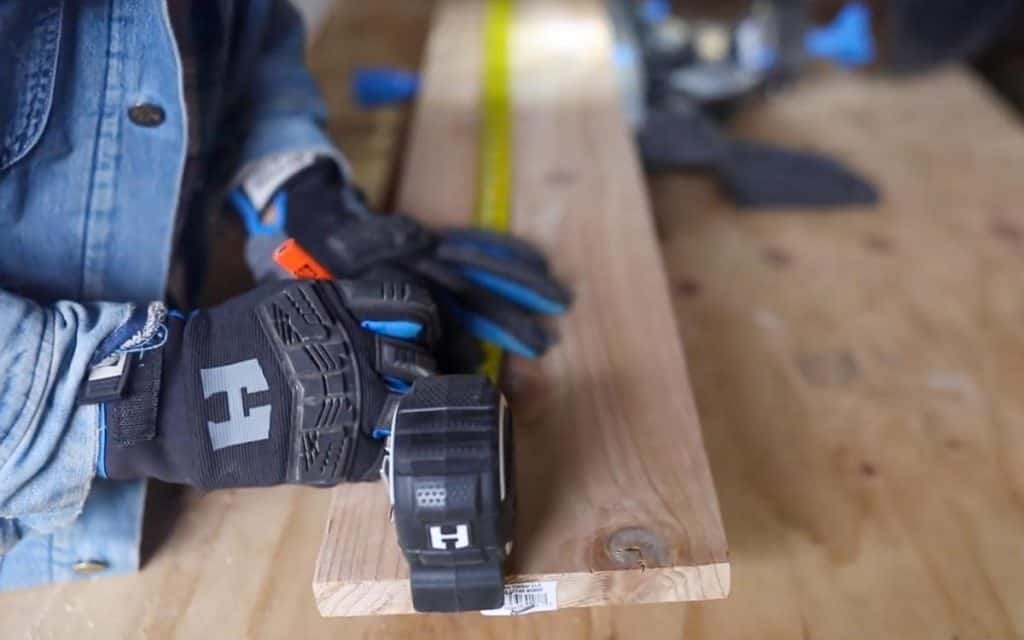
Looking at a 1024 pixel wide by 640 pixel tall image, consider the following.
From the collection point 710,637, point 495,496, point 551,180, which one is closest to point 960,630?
point 710,637

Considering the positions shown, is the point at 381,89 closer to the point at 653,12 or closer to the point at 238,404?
the point at 653,12

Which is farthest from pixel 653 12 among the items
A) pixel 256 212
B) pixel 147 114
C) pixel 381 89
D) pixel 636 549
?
pixel 636 549

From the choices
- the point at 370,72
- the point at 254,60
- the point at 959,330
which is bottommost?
the point at 959,330

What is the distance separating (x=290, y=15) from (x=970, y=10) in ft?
3.98

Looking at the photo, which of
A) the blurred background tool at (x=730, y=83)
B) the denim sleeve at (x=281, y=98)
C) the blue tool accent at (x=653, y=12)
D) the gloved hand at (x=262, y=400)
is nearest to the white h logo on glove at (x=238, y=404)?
the gloved hand at (x=262, y=400)

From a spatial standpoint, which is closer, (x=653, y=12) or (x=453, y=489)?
(x=453, y=489)

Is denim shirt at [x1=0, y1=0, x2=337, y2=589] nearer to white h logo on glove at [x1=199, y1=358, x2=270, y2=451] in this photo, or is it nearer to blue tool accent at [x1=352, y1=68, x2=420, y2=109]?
white h logo on glove at [x1=199, y1=358, x2=270, y2=451]

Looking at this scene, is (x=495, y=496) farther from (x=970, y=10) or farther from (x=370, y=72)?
(x=970, y=10)

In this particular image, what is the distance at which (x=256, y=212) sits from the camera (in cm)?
97

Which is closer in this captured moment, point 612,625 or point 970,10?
point 612,625

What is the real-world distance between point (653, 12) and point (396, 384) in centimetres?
125

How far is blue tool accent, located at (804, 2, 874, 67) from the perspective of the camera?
171 centimetres

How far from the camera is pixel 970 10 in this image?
163 centimetres

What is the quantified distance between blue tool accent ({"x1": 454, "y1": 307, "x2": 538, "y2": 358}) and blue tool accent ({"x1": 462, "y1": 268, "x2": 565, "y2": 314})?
0.16 ft
